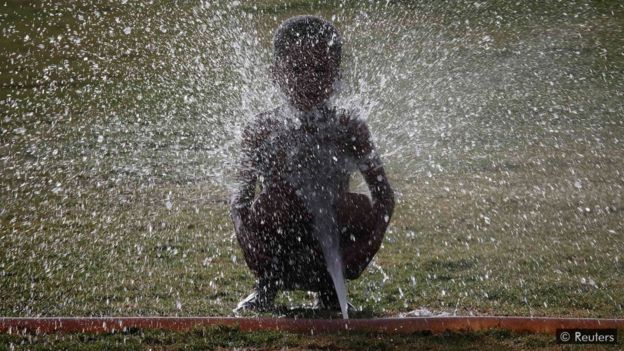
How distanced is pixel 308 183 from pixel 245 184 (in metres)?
0.36

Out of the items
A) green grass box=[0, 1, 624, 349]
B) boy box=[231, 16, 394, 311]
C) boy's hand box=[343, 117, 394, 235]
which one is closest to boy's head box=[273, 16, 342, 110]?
boy box=[231, 16, 394, 311]

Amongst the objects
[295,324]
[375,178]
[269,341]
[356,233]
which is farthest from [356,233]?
[269,341]

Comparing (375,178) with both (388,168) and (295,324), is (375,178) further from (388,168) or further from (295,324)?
(388,168)

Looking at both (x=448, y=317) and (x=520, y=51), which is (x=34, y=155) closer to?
(x=448, y=317)

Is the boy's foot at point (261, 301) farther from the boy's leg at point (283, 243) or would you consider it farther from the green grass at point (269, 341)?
the green grass at point (269, 341)

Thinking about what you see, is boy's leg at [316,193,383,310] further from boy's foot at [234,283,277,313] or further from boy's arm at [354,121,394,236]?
boy's foot at [234,283,277,313]

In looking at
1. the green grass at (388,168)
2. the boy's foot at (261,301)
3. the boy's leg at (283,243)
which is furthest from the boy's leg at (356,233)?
the boy's foot at (261,301)

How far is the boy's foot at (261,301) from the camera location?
4258mm

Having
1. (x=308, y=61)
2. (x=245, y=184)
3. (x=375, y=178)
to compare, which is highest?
(x=308, y=61)

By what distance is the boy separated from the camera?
13.5 ft

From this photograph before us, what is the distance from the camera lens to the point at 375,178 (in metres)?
4.20

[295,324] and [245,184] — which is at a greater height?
[245,184]

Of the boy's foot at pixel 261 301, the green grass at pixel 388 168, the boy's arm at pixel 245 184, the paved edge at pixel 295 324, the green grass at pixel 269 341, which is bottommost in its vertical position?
the green grass at pixel 388 168

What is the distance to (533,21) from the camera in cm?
1591
